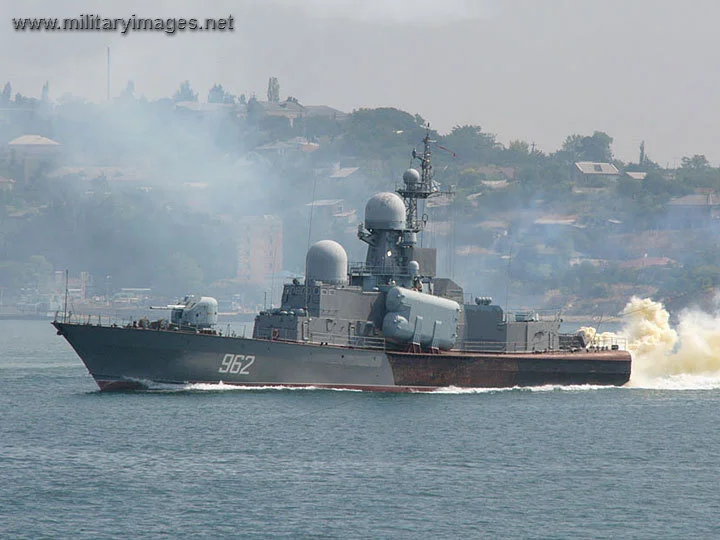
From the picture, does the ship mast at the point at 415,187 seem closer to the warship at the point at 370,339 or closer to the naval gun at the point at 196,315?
the warship at the point at 370,339

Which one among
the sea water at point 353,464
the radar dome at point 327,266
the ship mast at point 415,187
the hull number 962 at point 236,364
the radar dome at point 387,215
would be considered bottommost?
the sea water at point 353,464

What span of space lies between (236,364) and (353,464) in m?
14.6

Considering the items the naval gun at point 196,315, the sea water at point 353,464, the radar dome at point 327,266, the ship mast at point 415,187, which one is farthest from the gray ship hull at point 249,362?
the ship mast at point 415,187

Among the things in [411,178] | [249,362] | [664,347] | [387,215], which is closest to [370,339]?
[249,362]

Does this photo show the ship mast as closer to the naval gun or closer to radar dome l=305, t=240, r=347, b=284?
radar dome l=305, t=240, r=347, b=284

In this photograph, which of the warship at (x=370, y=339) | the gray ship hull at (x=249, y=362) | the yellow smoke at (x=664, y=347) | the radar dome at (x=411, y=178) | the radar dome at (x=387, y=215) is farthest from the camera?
the yellow smoke at (x=664, y=347)

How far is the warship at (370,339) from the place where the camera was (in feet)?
198

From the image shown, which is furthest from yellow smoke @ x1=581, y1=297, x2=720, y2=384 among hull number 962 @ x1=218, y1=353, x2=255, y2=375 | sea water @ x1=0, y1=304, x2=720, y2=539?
hull number 962 @ x1=218, y1=353, x2=255, y2=375

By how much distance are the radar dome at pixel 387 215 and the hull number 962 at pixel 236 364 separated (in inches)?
441

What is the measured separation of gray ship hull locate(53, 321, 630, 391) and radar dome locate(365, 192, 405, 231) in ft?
23.8

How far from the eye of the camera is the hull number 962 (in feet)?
198

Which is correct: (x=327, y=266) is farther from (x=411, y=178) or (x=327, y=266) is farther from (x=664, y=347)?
(x=664, y=347)

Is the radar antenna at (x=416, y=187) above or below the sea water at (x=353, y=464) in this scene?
above

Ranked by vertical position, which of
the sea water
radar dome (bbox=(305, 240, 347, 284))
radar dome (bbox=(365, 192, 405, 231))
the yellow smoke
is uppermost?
radar dome (bbox=(365, 192, 405, 231))
